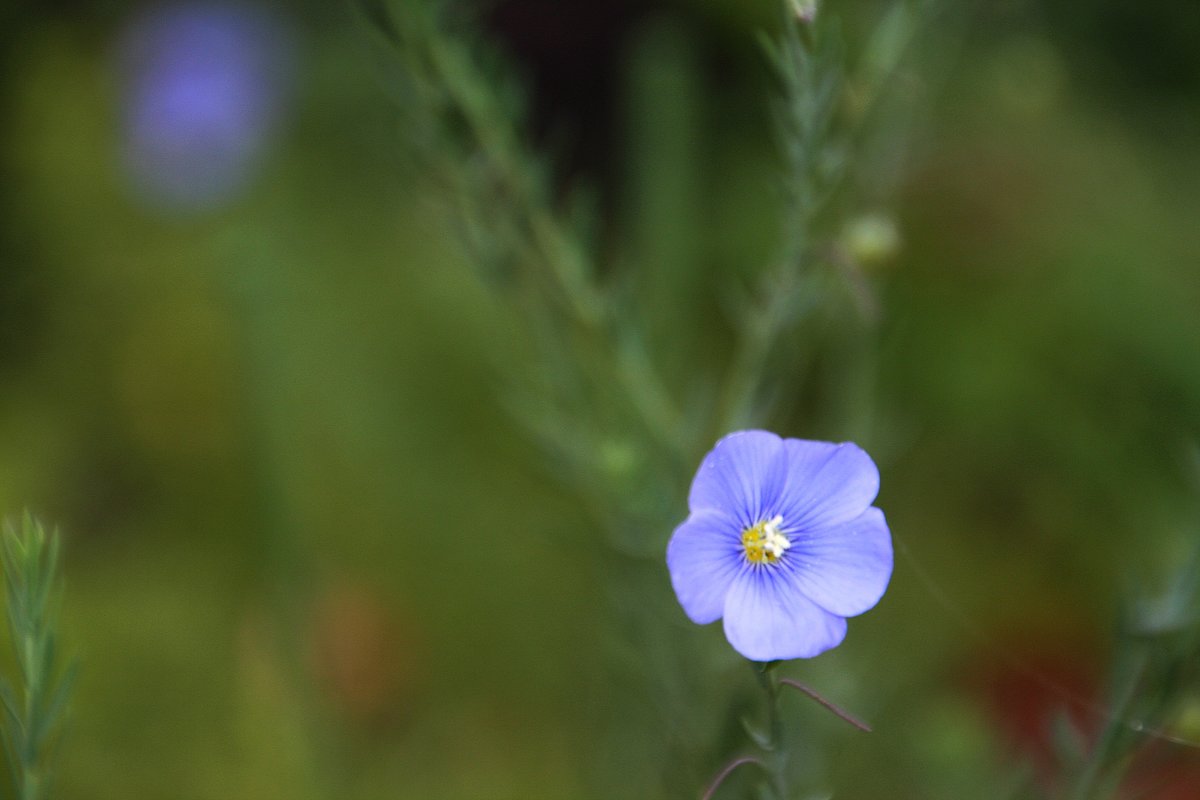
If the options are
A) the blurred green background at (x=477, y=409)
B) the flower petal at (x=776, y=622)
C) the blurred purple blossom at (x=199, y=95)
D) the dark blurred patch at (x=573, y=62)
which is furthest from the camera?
the dark blurred patch at (x=573, y=62)

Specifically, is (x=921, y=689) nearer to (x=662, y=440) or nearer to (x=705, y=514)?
(x=662, y=440)

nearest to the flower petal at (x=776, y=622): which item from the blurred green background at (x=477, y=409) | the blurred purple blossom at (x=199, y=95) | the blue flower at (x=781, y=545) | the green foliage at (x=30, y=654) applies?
the blue flower at (x=781, y=545)

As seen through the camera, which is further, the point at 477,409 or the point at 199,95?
the point at 199,95

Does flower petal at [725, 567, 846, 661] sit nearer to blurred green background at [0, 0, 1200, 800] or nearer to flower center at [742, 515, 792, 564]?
flower center at [742, 515, 792, 564]

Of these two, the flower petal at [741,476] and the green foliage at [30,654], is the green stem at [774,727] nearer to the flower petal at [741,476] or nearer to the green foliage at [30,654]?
the flower petal at [741,476]

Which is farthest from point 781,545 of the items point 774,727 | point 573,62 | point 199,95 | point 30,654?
point 199,95

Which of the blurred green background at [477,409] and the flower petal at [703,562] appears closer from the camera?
the flower petal at [703,562]

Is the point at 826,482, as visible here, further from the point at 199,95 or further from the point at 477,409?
the point at 199,95
